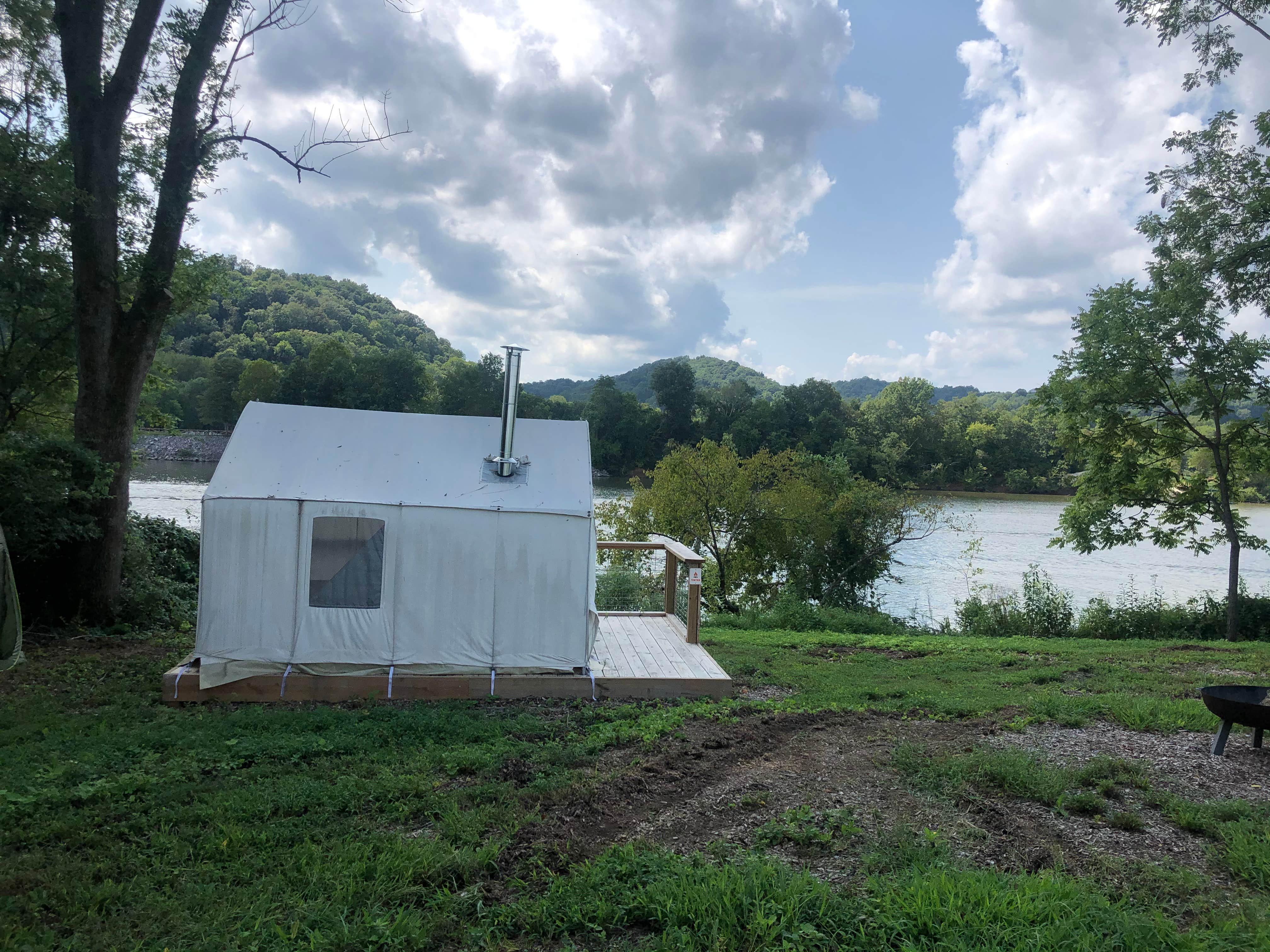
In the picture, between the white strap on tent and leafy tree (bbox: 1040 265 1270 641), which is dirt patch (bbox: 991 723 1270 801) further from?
leafy tree (bbox: 1040 265 1270 641)

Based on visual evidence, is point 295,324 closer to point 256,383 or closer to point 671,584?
point 256,383

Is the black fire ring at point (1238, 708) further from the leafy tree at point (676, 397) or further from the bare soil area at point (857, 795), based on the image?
the leafy tree at point (676, 397)

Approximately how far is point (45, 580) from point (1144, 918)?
1072 centimetres

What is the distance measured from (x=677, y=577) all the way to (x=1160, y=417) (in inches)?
503

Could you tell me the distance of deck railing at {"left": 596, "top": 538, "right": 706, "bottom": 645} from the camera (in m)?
7.64

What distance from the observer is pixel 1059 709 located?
20.2ft

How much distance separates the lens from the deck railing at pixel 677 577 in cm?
764

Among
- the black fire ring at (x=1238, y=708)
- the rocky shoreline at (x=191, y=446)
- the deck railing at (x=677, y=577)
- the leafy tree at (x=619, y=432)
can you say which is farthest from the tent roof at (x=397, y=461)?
the rocky shoreline at (x=191, y=446)

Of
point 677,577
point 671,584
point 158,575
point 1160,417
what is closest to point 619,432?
point 1160,417

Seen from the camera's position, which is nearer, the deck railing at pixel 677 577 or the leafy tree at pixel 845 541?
the deck railing at pixel 677 577

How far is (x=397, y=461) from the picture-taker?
6.88 meters

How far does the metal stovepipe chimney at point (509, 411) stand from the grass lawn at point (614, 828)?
214 centimetres

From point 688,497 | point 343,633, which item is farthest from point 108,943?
point 688,497

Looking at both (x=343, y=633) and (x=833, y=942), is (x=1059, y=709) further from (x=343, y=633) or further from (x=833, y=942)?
(x=343, y=633)
